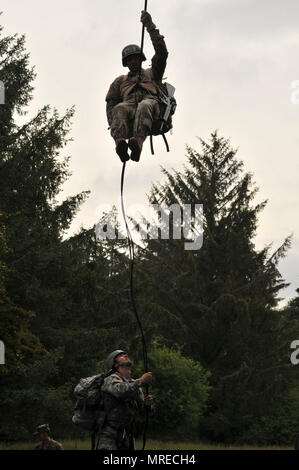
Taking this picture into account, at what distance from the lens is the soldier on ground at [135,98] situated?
7.71 meters

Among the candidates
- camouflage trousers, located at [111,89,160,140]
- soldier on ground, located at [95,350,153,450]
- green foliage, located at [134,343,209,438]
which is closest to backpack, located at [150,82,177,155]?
camouflage trousers, located at [111,89,160,140]

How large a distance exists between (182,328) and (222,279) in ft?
10.6

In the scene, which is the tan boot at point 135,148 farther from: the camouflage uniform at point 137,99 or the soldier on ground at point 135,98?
the camouflage uniform at point 137,99

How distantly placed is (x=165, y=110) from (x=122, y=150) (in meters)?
0.93

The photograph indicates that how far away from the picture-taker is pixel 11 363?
2048cm

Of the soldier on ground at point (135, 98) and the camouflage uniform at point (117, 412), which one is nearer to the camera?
the soldier on ground at point (135, 98)

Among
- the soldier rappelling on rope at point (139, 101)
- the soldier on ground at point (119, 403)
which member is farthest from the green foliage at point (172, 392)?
the soldier rappelling on rope at point (139, 101)

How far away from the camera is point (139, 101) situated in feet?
26.8

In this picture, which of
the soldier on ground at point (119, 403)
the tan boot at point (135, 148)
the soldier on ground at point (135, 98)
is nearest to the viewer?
the tan boot at point (135, 148)

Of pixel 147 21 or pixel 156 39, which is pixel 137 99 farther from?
pixel 147 21

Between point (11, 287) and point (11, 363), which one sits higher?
point (11, 287)

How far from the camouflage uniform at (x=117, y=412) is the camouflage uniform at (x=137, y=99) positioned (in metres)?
2.68
